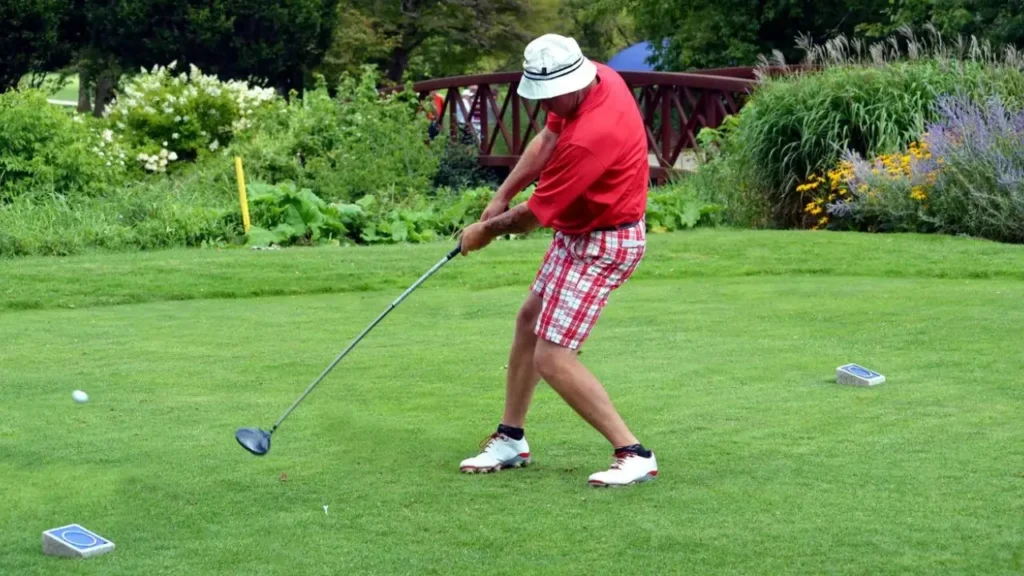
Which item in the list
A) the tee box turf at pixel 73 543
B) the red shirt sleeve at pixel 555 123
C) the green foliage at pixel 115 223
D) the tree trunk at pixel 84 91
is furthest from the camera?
the tree trunk at pixel 84 91

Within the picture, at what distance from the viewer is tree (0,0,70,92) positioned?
3092 cm

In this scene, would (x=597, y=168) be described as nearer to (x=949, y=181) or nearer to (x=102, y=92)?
(x=949, y=181)

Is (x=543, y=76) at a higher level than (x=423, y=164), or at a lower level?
higher

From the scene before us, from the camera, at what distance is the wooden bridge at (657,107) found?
2136 cm

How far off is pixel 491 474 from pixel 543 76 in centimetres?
159

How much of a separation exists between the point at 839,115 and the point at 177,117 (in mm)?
10807

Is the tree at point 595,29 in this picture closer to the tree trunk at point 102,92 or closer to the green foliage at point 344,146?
the tree trunk at point 102,92

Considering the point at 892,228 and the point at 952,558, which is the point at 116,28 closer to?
the point at 892,228

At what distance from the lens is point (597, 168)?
5141 mm

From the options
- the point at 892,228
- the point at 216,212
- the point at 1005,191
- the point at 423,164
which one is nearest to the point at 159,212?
the point at 216,212

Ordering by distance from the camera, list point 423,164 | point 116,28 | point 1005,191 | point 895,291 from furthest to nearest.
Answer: point 116,28 → point 423,164 → point 1005,191 → point 895,291

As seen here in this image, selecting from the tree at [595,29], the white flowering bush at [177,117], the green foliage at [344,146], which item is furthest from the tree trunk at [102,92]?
the tree at [595,29]

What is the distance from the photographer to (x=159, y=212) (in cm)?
1505

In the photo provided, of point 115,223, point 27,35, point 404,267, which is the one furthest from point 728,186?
point 27,35
